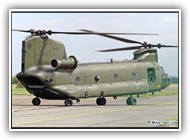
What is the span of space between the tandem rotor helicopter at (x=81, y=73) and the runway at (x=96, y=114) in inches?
7.2

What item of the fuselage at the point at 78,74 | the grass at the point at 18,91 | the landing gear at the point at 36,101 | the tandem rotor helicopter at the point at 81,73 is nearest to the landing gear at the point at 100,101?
the tandem rotor helicopter at the point at 81,73

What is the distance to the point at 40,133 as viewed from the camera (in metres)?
10.0

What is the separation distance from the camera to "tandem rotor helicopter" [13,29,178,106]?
10.8 metres

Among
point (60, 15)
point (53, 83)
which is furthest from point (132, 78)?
point (60, 15)

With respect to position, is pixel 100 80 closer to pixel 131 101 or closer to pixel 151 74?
pixel 131 101

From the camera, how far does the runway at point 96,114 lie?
10172 mm

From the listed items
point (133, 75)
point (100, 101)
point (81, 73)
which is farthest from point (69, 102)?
point (133, 75)

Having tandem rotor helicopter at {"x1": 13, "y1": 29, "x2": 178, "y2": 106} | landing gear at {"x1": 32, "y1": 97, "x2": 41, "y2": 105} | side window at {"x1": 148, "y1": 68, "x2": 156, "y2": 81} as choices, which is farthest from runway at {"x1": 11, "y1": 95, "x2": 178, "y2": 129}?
side window at {"x1": 148, "y1": 68, "x2": 156, "y2": 81}

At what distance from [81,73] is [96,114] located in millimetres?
1241

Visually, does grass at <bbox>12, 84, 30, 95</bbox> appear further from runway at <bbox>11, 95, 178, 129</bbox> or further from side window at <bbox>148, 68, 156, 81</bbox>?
Result: side window at <bbox>148, 68, 156, 81</bbox>

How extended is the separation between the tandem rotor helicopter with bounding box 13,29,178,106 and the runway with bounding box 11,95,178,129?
184 mm

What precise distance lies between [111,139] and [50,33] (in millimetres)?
2063
